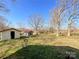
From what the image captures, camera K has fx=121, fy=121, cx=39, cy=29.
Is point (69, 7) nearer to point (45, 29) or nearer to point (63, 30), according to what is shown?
point (63, 30)

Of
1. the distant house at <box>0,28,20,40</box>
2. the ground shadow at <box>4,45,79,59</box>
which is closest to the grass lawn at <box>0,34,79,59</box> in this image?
the ground shadow at <box>4,45,79,59</box>

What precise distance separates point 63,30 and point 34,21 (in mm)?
15811

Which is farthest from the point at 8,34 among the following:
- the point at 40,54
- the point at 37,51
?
the point at 40,54

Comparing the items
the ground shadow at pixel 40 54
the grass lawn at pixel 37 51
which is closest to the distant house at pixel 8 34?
the grass lawn at pixel 37 51

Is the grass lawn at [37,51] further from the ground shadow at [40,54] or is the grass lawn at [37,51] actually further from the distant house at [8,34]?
the distant house at [8,34]

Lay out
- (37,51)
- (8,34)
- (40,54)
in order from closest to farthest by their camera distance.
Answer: (40,54)
(37,51)
(8,34)

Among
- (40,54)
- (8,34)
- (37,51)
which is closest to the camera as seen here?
(40,54)

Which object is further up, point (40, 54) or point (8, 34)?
point (8, 34)

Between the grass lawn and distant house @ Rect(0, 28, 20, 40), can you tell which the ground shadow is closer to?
the grass lawn

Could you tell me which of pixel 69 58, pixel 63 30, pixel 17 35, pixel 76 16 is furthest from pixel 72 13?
pixel 69 58

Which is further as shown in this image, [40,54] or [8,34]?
[8,34]

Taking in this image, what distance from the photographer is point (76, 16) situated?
30.1 m

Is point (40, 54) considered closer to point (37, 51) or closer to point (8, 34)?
point (37, 51)

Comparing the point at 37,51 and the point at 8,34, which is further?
the point at 8,34
